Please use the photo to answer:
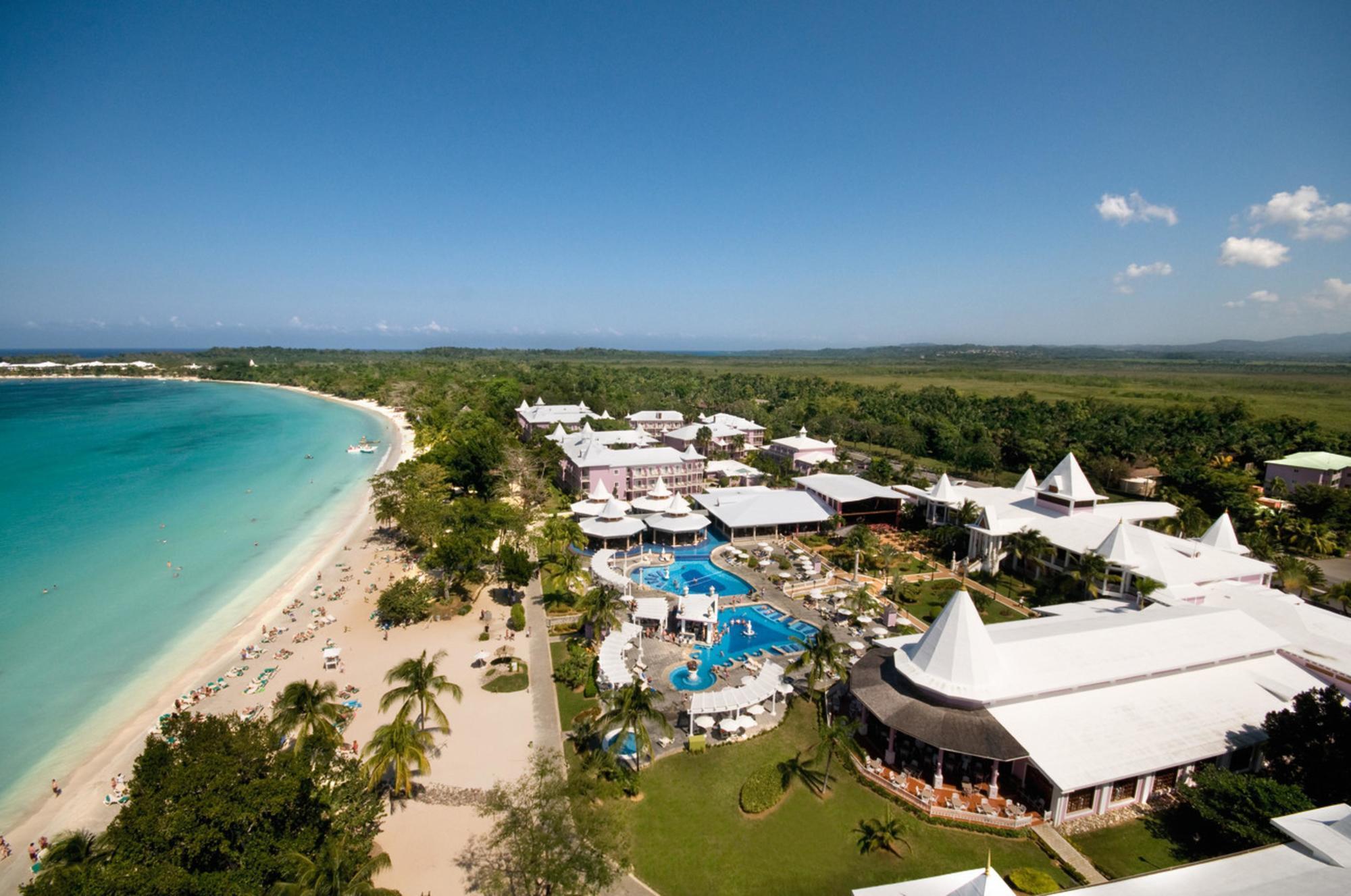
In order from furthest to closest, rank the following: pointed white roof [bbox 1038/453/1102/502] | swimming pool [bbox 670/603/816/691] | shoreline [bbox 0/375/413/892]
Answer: pointed white roof [bbox 1038/453/1102/502] < swimming pool [bbox 670/603/816/691] < shoreline [bbox 0/375/413/892]

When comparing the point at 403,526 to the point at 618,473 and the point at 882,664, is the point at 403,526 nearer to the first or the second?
the point at 618,473

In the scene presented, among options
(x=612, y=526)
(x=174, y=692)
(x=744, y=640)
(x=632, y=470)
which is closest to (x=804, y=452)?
(x=632, y=470)

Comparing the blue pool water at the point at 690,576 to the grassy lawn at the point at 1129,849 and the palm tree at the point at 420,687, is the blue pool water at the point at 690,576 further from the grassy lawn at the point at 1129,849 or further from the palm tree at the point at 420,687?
the grassy lawn at the point at 1129,849

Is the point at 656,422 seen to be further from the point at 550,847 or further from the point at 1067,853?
the point at 550,847

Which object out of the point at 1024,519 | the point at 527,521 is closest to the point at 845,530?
the point at 1024,519

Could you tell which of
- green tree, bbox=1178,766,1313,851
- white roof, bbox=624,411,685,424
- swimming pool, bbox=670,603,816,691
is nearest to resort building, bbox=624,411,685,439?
white roof, bbox=624,411,685,424

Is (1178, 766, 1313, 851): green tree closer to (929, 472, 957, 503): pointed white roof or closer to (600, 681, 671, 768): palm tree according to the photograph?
(600, 681, 671, 768): palm tree
